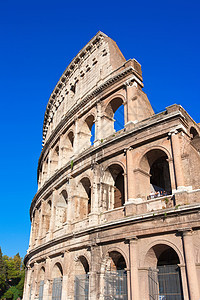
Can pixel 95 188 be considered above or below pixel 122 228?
above

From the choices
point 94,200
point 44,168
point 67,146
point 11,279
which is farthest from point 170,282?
point 11,279

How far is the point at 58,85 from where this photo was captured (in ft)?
78.3

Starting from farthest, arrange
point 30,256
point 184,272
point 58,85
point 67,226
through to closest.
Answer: point 58,85 → point 30,256 → point 67,226 → point 184,272

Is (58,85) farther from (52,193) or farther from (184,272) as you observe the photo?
(184,272)

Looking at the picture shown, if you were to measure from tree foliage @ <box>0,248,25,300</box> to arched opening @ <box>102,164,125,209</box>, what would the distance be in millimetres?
39232

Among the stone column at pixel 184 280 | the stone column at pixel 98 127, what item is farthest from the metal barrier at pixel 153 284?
the stone column at pixel 98 127

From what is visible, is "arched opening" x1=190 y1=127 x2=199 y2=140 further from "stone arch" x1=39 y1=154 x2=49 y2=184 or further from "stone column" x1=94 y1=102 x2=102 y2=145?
"stone arch" x1=39 y1=154 x2=49 y2=184

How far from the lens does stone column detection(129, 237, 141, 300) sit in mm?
10234

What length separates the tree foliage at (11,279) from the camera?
4500cm

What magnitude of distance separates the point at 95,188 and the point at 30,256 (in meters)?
10.1

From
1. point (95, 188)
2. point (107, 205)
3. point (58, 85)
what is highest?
point (58, 85)

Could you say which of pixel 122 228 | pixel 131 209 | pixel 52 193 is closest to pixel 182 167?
pixel 131 209

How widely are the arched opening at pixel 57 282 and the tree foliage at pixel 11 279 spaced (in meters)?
34.6

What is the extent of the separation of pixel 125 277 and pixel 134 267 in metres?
0.68
